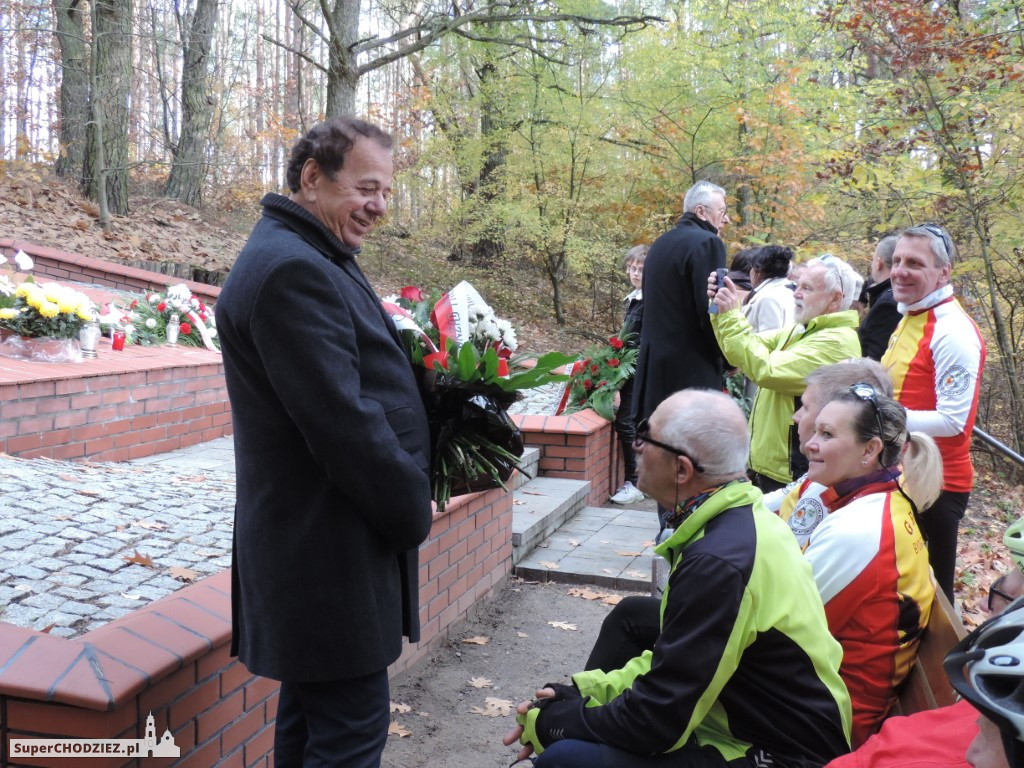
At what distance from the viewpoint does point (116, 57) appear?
523 inches

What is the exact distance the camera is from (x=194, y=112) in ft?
53.2

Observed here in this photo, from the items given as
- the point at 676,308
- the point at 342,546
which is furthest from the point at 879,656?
the point at 676,308

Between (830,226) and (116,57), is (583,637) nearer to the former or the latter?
(830,226)

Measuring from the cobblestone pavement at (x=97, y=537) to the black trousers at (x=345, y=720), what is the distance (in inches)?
34.8

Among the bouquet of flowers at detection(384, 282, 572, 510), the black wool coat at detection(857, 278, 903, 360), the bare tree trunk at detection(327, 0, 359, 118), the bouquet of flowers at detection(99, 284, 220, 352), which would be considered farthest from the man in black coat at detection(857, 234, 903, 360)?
the bare tree trunk at detection(327, 0, 359, 118)

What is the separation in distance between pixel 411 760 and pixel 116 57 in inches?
517

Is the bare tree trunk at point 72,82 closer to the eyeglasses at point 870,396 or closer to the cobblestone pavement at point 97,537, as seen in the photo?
the cobblestone pavement at point 97,537

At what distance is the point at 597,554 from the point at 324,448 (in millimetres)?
3714

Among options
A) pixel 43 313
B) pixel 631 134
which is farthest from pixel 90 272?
pixel 631 134

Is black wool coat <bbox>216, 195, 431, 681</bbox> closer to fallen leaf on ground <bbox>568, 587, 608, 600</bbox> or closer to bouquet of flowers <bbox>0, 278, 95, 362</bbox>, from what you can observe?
fallen leaf on ground <bbox>568, 587, 608, 600</bbox>

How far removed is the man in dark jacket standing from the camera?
1751 millimetres

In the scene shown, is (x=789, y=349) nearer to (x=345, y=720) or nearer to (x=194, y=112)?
(x=345, y=720)

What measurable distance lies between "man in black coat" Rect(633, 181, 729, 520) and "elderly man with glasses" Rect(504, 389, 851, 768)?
2305 mm

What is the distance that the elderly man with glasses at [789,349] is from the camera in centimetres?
381
